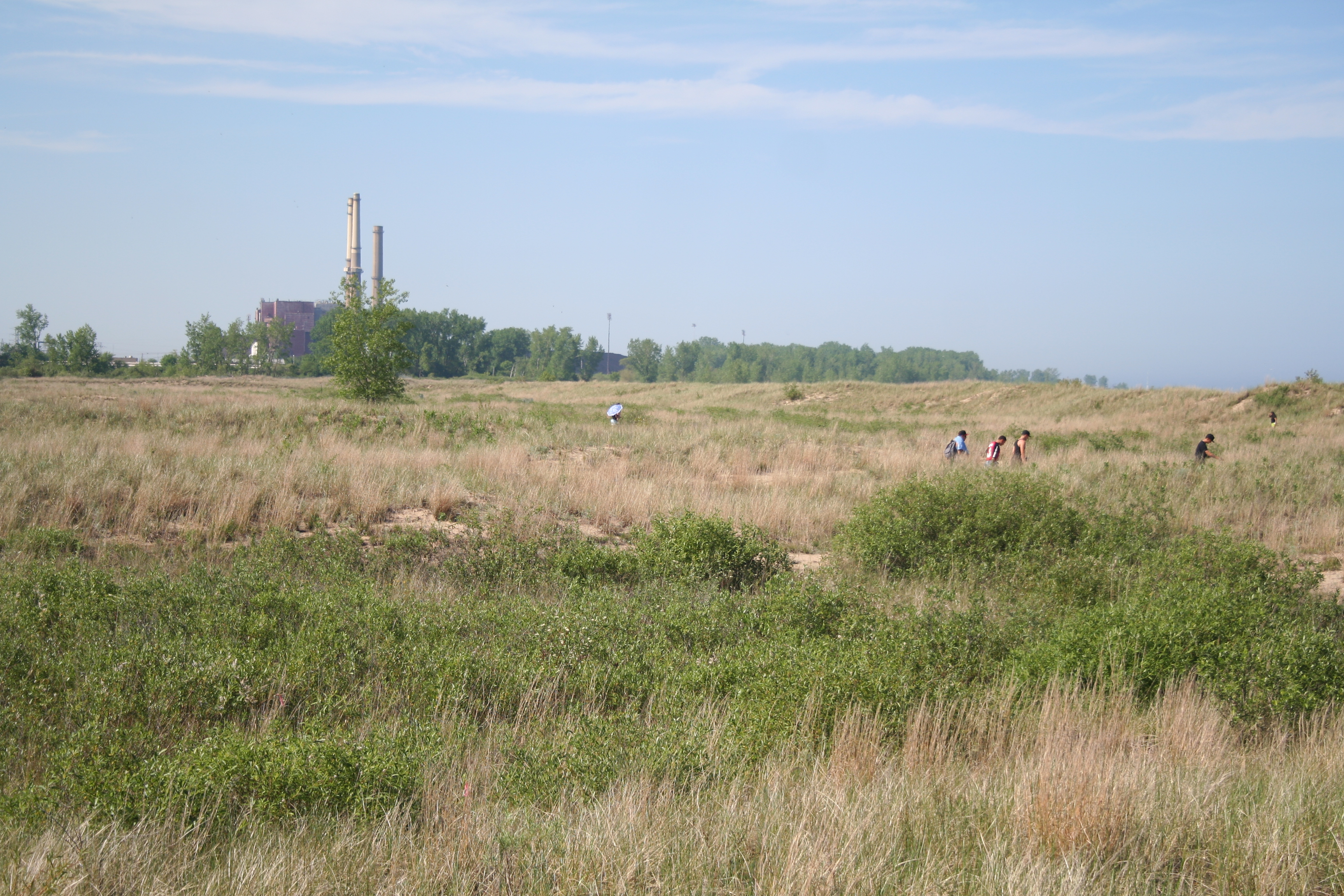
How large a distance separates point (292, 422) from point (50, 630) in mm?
13615

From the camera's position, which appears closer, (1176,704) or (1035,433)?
(1176,704)

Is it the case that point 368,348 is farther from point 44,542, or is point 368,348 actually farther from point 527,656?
point 527,656

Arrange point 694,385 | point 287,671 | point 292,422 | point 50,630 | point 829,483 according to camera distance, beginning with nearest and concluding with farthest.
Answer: point 287,671 < point 50,630 < point 829,483 < point 292,422 < point 694,385

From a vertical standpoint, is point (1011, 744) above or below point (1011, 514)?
below

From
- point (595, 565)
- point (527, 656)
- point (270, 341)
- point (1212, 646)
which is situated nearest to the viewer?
point (527, 656)

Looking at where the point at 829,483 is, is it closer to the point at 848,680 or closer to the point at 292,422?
the point at 848,680

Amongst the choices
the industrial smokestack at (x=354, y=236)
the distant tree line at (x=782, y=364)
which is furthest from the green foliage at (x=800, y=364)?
the industrial smokestack at (x=354, y=236)

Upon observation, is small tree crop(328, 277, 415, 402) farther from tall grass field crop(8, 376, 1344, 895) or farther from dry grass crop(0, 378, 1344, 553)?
tall grass field crop(8, 376, 1344, 895)

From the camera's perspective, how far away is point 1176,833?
3.58m

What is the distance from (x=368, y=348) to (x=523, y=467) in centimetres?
2083

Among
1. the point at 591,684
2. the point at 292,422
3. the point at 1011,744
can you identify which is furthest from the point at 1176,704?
the point at 292,422

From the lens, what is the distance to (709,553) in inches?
355

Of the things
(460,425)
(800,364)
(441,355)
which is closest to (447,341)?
(441,355)

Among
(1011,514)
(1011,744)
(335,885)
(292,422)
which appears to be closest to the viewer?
(335,885)
